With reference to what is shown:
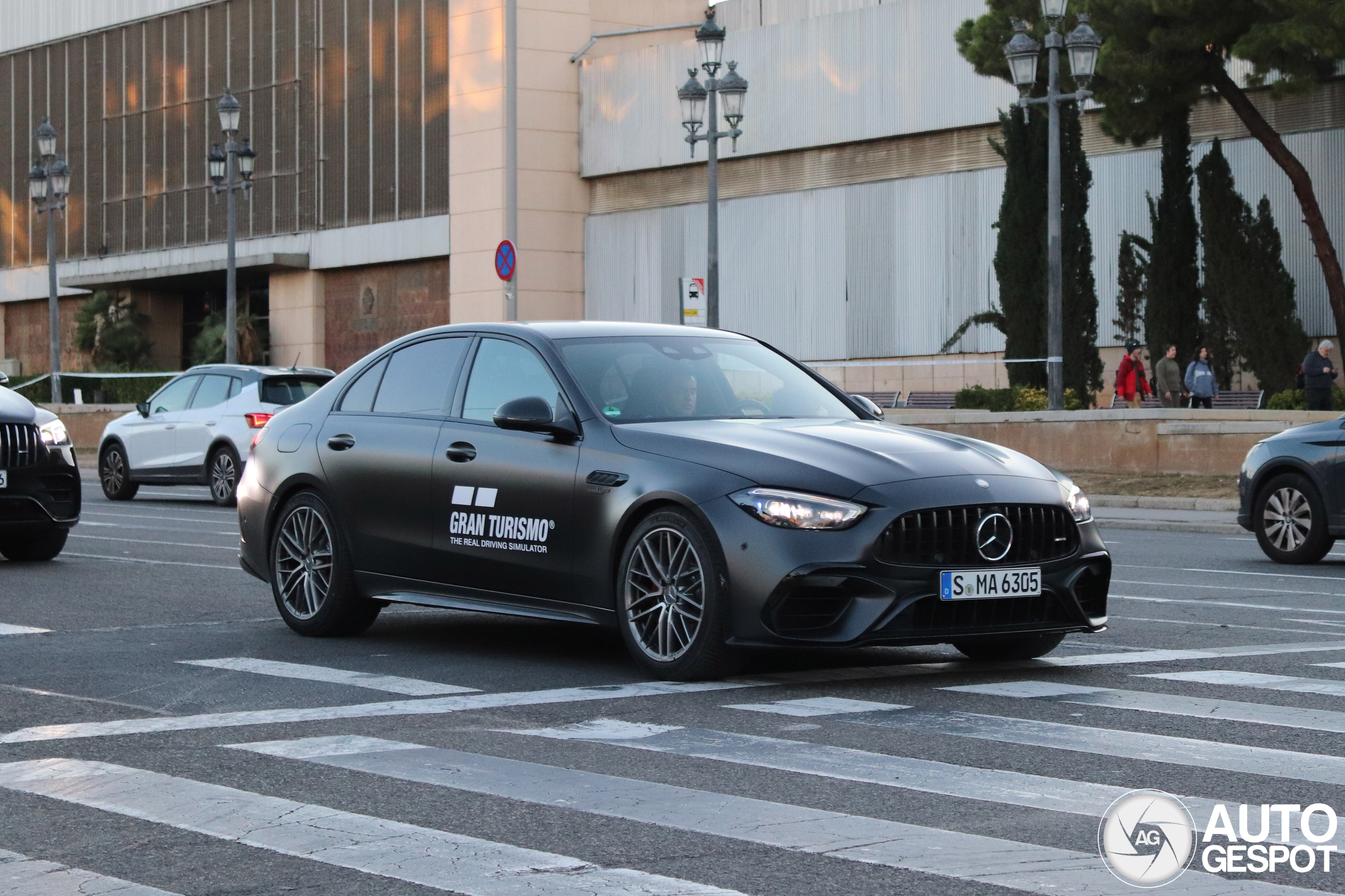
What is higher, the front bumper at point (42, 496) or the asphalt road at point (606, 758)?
the front bumper at point (42, 496)

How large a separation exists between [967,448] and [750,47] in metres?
39.4

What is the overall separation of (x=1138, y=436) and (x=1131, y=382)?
6.66 metres

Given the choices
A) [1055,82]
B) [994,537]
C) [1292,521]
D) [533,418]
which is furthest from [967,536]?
[1055,82]

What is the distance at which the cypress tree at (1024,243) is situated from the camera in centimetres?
3684

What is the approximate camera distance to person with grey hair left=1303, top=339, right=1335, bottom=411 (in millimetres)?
28906

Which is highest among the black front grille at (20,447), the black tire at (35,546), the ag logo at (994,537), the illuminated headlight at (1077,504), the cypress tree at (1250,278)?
the cypress tree at (1250,278)

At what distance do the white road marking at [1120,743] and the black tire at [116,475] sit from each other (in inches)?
762

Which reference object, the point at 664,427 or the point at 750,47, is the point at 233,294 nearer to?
the point at 750,47

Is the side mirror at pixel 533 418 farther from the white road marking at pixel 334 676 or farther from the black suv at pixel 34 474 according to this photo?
the black suv at pixel 34 474

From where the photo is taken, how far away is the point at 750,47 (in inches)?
1845

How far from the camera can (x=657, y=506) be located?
835 cm

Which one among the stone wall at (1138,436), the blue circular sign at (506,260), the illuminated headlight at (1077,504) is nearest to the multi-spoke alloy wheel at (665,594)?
the illuminated headlight at (1077,504)

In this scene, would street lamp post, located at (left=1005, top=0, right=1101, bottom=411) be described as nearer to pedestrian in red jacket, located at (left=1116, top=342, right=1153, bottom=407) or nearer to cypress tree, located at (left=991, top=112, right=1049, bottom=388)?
pedestrian in red jacket, located at (left=1116, top=342, right=1153, bottom=407)

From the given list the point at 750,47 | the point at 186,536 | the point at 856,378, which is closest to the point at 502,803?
the point at 186,536
